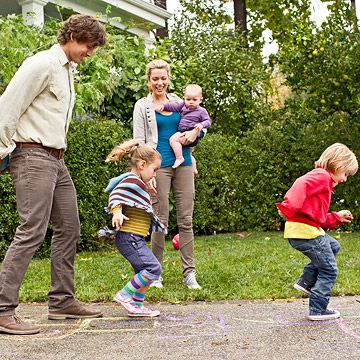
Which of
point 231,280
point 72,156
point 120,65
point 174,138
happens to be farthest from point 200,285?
point 120,65

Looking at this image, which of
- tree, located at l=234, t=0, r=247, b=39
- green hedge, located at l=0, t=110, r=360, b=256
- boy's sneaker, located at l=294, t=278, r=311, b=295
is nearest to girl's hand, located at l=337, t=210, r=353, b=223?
boy's sneaker, located at l=294, t=278, r=311, b=295

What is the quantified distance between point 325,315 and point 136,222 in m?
1.40

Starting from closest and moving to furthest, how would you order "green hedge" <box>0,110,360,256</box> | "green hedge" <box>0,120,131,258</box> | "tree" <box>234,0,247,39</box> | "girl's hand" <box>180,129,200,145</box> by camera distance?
"girl's hand" <box>180,129,200,145</box>, "green hedge" <box>0,120,131,258</box>, "green hedge" <box>0,110,360,256</box>, "tree" <box>234,0,247,39</box>

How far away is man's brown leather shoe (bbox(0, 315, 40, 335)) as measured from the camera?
404cm

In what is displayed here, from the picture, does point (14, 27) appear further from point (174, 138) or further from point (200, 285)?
point (200, 285)

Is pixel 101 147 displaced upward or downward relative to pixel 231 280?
upward

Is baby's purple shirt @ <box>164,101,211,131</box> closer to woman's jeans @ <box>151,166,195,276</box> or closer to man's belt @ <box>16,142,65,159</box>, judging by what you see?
woman's jeans @ <box>151,166,195,276</box>

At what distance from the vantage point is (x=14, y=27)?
823 cm

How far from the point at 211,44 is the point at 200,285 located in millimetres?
12032

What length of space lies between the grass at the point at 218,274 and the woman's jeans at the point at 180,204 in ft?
1.03

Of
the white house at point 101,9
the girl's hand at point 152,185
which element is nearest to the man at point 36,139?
the girl's hand at point 152,185

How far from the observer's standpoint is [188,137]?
5578 mm

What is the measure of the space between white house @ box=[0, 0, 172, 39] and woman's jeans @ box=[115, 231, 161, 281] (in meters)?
7.65

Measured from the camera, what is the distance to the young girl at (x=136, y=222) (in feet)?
15.0
